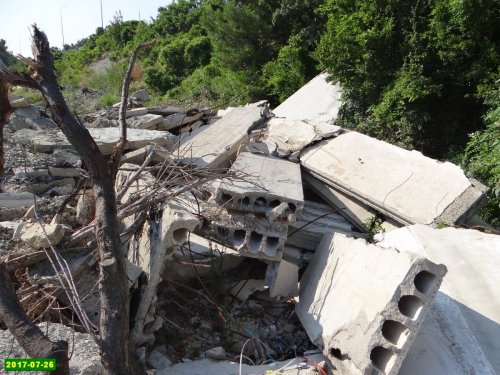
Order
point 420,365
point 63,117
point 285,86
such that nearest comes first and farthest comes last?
1. point 63,117
2. point 420,365
3. point 285,86

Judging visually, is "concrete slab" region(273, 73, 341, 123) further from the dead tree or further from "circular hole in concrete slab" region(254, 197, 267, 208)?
the dead tree

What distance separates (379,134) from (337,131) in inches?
80.8

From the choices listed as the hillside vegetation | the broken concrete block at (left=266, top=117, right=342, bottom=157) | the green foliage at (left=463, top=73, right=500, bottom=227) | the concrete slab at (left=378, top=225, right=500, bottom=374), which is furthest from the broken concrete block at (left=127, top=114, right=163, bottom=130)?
the green foliage at (left=463, top=73, right=500, bottom=227)

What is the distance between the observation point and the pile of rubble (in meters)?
2.85

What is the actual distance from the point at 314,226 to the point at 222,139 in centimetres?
193

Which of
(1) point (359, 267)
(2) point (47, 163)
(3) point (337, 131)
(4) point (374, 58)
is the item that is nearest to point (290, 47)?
(4) point (374, 58)

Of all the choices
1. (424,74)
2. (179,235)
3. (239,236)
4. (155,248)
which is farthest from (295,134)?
(155,248)

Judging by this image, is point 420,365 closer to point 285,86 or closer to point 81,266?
point 81,266

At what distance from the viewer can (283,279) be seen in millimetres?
3758

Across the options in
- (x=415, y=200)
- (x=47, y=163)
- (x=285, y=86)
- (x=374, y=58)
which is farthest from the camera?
(x=285, y=86)

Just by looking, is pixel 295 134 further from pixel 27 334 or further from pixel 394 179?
pixel 27 334

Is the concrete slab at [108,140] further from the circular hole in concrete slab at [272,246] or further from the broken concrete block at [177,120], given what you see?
the circular hole in concrete slab at [272,246]

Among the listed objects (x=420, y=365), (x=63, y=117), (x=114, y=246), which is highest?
(x=63, y=117)

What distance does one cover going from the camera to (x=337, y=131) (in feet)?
18.5
